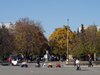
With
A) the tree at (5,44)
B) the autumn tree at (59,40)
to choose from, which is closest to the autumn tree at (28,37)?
the tree at (5,44)

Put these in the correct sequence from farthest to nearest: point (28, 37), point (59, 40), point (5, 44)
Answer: point (59, 40) < point (28, 37) < point (5, 44)

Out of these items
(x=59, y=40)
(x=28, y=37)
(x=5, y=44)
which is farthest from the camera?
(x=59, y=40)

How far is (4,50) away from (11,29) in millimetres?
18358

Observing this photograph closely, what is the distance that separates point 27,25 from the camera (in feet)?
330

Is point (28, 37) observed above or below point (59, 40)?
below

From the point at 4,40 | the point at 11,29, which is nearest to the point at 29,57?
the point at 11,29

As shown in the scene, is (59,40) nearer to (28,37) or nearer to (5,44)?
(28,37)

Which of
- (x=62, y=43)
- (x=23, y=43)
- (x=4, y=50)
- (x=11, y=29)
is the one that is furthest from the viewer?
(x=62, y=43)

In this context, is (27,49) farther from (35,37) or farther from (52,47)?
(52,47)

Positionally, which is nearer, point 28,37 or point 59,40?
point 28,37

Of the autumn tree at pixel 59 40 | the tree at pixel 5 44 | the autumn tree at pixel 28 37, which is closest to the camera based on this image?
the tree at pixel 5 44

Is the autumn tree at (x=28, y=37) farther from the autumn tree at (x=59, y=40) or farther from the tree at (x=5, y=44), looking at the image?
the autumn tree at (x=59, y=40)

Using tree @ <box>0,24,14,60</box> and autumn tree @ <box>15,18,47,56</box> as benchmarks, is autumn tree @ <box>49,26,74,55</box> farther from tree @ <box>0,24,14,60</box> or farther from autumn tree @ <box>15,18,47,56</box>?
tree @ <box>0,24,14,60</box>

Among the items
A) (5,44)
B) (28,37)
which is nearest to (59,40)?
(28,37)
